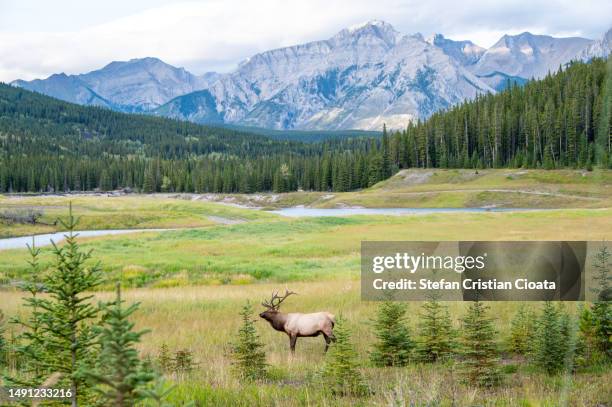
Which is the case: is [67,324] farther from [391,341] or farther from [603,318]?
[603,318]

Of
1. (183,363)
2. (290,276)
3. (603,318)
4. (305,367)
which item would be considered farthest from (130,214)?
(603,318)

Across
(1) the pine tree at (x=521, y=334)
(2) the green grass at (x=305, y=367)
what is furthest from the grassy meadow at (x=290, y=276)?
(1) the pine tree at (x=521, y=334)

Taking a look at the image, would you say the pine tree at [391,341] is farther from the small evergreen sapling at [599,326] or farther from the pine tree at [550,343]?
the small evergreen sapling at [599,326]

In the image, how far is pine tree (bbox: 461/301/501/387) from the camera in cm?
1021

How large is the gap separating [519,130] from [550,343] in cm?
15391

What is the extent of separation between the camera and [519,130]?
15200cm

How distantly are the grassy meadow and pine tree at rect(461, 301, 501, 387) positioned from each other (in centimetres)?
33

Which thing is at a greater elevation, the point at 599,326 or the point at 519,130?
the point at 519,130

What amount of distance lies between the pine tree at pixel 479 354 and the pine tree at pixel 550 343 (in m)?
1.24

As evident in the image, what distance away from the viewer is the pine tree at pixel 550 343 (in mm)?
10992

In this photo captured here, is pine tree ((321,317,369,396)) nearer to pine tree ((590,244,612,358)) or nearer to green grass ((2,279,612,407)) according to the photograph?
green grass ((2,279,612,407))

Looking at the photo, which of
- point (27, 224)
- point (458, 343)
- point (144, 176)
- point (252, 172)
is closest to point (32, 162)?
Result: point (144, 176)

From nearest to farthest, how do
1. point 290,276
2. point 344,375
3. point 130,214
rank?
1. point 344,375
2. point 290,276
3. point 130,214

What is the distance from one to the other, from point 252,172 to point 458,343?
16291 centimetres
